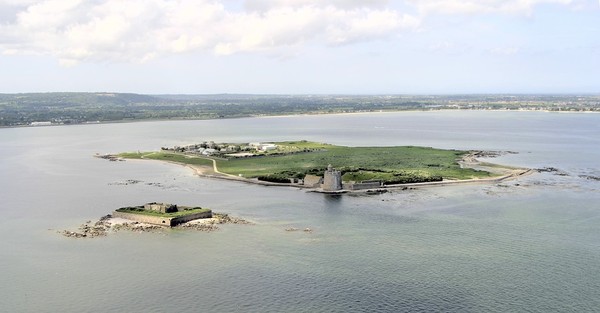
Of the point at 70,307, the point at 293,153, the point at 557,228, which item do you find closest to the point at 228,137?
the point at 293,153

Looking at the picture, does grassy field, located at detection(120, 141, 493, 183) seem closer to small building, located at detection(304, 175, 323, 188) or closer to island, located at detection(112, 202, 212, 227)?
small building, located at detection(304, 175, 323, 188)

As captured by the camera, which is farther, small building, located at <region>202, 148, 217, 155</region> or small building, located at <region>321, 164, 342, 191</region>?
small building, located at <region>202, 148, 217, 155</region>

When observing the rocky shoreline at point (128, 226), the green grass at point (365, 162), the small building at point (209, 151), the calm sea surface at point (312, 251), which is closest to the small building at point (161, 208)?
the rocky shoreline at point (128, 226)

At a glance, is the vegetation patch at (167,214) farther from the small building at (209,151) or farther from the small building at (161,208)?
the small building at (209,151)

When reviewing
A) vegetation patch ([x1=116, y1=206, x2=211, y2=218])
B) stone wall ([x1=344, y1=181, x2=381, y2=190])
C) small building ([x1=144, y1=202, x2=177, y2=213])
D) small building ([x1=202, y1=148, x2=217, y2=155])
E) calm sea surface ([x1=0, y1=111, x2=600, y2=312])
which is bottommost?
calm sea surface ([x1=0, y1=111, x2=600, y2=312])

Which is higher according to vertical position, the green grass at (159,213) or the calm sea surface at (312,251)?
the green grass at (159,213)

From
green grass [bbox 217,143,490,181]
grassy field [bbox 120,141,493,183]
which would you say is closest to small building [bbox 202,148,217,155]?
grassy field [bbox 120,141,493,183]
